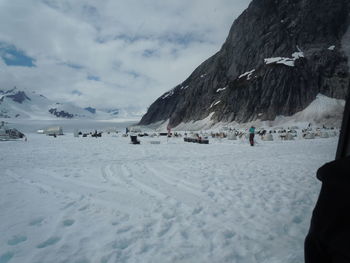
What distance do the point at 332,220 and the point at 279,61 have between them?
3639 inches

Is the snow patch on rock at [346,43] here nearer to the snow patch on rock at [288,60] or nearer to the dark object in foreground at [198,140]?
the snow patch on rock at [288,60]

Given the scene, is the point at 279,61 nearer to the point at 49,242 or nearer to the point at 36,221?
the point at 36,221

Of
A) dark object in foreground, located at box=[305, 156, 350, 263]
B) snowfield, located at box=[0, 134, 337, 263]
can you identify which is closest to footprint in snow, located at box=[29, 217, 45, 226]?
snowfield, located at box=[0, 134, 337, 263]

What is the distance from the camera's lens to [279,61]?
3216 inches

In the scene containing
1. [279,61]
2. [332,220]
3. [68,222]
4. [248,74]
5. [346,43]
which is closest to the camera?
[332,220]

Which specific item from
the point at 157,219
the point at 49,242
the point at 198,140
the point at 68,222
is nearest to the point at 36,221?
the point at 68,222

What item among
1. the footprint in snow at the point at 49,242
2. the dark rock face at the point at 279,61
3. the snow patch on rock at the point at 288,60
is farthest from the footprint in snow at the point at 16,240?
the snow patch on rock at the point at 288,60

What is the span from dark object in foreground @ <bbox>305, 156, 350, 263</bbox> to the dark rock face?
8029 cm

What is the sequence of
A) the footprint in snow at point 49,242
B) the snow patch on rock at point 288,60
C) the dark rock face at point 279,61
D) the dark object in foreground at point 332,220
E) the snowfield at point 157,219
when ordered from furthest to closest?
the snow patch on rock at point 288,60
the dark rock face at point 279,61
the footprint in snow at point 49,242
the snowfield at point 157,219
the dark object in foreground at point 332,220

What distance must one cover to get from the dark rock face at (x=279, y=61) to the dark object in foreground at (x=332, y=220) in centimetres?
8029

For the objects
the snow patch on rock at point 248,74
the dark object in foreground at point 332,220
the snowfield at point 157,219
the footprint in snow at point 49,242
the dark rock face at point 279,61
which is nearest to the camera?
the dark object in foreground at point 332,220

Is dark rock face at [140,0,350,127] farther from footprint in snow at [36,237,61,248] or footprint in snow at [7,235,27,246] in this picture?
footprint in snow at [7,235,27,246]

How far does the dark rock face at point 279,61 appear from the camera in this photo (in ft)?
250

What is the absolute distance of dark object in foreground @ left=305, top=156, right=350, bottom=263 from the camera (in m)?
1.17
